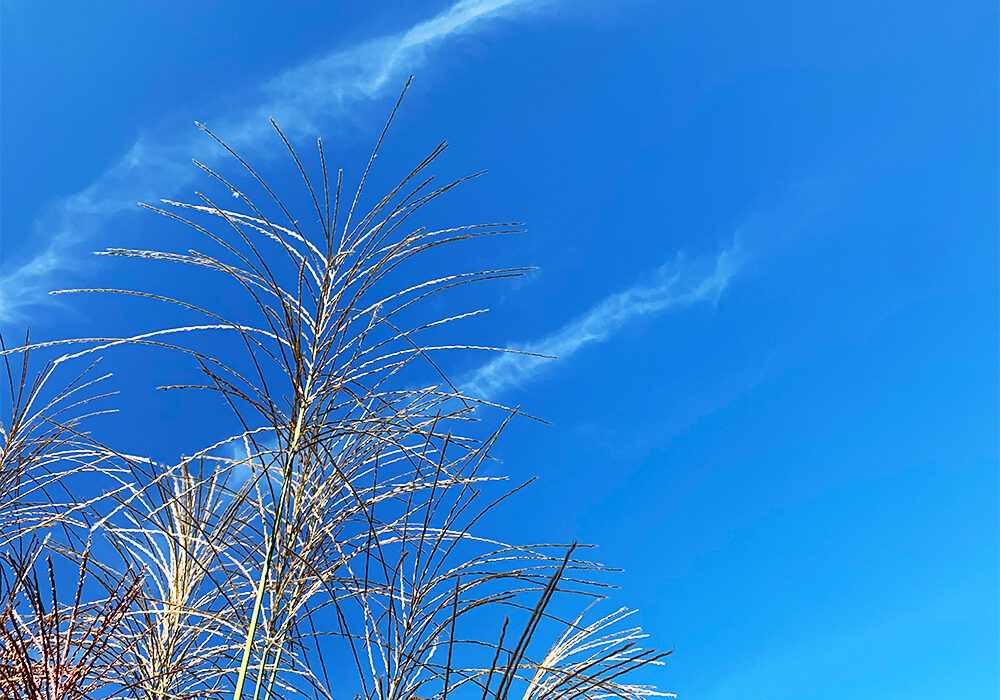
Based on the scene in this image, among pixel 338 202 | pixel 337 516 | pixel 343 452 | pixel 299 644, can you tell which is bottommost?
pixel 299 644

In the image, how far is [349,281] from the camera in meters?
1.43

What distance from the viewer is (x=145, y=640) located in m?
1.50

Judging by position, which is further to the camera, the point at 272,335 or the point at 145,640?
the point at 145,640

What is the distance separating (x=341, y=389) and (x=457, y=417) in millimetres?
238

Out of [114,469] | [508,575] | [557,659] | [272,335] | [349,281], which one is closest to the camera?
[508,575]

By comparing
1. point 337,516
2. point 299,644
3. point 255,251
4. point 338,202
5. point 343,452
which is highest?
point 338,202

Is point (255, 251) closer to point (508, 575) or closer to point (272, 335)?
point (272, 335)

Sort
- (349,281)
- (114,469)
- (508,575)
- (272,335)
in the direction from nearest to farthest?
1. (508,575)
2. (272,335)
3. (349,281)
4. (114,469)

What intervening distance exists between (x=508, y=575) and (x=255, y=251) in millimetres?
786

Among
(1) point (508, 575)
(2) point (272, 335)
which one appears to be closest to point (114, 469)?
(2) point (272, 335)

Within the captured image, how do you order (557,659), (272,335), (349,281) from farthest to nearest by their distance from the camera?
(557,659), (349,281), (272,335)

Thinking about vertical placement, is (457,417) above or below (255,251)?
below

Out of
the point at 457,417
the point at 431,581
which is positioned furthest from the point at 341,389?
the point at 431,581

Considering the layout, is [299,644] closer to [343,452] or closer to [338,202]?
[343,452]
